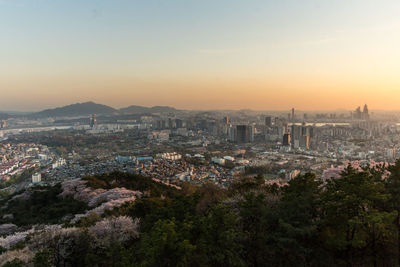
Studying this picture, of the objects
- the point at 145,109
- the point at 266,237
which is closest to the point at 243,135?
the point at 266,237

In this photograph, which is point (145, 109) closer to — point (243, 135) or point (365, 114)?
point (243, 135)

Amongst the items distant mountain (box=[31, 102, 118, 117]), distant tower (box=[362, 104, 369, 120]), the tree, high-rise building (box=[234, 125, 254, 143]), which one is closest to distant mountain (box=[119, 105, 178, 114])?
distant mountain (box=[31, 102, 118, 117])

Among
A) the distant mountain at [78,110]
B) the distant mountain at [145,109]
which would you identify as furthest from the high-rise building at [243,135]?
the distant mountain at [78,110]

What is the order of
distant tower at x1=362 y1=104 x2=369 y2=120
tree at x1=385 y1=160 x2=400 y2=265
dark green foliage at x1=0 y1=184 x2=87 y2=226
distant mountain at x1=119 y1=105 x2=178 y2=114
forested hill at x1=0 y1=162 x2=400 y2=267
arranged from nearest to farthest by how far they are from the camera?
1. forested hill at x1=0 y1=162 x2=400 y2=267
2. tree at x1=385 y1=160 x2=400 y2=265
3. dark green foliage at x1=0 y1=184 x2=87 y2=226
4. distant tower at x1=362 y1=104 x2=369 y2=120
5. distant mountain at x1=119 y1=105 x2=178 y2=114

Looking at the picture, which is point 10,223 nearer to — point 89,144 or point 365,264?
point 365,264

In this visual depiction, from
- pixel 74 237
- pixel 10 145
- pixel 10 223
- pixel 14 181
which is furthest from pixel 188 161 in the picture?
pixel 10 145

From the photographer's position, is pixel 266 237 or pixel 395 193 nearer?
pixel 266 237

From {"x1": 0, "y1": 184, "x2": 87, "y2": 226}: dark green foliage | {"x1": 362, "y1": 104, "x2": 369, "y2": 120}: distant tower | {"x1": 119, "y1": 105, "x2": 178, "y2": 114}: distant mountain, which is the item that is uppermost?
{"x1": 119, "y1": 105, "x2": 178, "y2": 114}: distant mountain

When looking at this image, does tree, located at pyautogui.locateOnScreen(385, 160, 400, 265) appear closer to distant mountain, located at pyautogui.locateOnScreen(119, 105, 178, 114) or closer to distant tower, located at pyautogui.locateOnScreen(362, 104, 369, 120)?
distant tower, located at pyautogui.locateOnScreen(362, 104, 369, 120)
